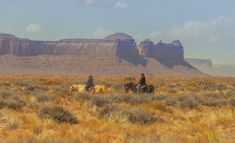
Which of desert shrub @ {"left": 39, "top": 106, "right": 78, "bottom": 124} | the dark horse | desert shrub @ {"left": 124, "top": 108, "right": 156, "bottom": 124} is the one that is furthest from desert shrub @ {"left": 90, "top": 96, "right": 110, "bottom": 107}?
the dark horse

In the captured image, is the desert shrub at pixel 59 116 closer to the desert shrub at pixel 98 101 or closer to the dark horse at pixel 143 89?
the desert shrub at pixel 98 101

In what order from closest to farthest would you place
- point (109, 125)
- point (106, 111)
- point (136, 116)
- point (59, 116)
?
1. point (109, 125)
2. point (59, 116)
3. point (136, 116)
4. point (106, 111)

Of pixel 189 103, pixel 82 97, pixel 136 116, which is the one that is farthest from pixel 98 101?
pixel 136 116

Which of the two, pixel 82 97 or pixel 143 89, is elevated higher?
pixel 143 89

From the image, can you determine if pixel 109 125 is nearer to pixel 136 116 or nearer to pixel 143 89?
pixel 136 116

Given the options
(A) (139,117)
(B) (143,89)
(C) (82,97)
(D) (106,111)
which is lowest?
(C) (82,97)

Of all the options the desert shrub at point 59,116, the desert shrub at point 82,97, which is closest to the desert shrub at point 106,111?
the desert shrub at point 59,116

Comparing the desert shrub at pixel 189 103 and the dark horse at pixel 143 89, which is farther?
the dark horse at pixel 143 89

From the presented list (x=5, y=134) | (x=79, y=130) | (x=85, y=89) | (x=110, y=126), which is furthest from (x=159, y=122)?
(x=85, y=89)

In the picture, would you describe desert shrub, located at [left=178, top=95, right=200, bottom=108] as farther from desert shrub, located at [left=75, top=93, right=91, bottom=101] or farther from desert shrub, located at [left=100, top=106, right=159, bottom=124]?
desert shrub, located at [left=100, top=106, right=159, bottom=124]

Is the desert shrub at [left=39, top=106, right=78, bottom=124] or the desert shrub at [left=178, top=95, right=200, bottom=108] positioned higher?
the desert shrub at [left=39, top=106, right=78, bottom=124]

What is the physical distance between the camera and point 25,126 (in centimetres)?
1459

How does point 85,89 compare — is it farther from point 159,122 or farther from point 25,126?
point 25,126

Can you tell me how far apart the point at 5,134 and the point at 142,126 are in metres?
4.17
